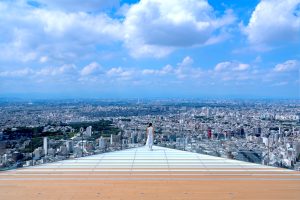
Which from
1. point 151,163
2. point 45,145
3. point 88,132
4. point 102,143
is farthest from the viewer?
point 102,143

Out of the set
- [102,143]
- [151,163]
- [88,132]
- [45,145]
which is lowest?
[151,163]

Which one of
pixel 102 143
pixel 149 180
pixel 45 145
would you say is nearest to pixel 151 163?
pixel 149 180

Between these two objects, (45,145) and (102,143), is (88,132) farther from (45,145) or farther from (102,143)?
(45,145)

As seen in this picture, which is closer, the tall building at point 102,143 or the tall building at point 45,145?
the tall building at point 45,145

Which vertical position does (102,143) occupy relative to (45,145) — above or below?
below

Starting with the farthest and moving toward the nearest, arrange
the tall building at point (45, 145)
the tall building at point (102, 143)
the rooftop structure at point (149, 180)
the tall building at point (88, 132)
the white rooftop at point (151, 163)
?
the tall building at point (102, 143)
the tall building at point (88, 132)
the tall building at point (45, 145)
the white rooftop at point (151, 163)
the rooftop structure at point (149, 180)

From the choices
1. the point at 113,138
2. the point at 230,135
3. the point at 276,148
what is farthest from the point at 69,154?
the point at 276,148

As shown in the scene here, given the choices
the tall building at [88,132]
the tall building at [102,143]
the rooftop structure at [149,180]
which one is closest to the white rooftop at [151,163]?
the rooftop structure at [149,180]

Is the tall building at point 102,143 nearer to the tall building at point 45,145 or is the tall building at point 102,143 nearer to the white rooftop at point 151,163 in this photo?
the white rooftop at point 151,163

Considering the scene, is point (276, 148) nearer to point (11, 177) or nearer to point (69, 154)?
point (69, 154)
